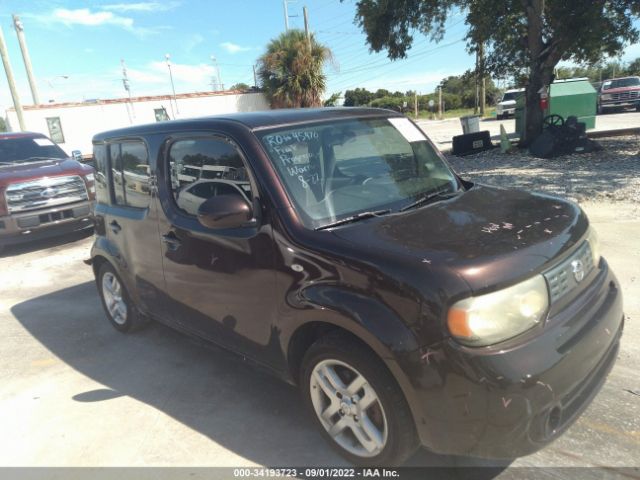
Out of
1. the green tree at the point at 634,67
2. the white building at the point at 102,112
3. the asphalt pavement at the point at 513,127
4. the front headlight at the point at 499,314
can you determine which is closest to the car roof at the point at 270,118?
the front headlight at the point at 499,314

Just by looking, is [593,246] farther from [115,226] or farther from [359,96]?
[359,96]

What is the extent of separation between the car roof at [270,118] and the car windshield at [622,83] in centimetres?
2806

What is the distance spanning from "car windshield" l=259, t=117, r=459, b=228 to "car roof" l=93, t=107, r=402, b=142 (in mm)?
63

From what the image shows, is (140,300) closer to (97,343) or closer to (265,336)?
(97,343)

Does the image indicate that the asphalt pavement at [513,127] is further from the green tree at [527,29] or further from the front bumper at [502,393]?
the front bumper at [502,393]

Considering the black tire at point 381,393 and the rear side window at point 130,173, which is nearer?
the black tire at point 381,393

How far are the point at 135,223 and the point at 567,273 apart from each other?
117 inches

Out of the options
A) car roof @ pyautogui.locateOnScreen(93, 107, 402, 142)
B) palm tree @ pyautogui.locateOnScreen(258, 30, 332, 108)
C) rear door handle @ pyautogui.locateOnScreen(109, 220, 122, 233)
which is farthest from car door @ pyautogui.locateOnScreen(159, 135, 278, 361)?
palm tree @ pyautogui.locateOnScreen(258, 30, 332, 108)

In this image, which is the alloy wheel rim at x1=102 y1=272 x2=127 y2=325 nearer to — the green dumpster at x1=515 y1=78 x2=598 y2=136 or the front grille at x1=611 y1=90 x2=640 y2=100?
the green dumpster at x1=515 y1=78 x2=598 y2=136

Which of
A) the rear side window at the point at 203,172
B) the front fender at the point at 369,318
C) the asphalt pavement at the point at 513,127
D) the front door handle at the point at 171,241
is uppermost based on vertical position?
the rear side window at the point at 203,172

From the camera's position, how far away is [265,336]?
9.23ft

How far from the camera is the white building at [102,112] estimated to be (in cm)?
2352

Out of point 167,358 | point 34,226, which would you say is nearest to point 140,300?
point 167,358

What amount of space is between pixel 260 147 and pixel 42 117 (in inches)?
988
